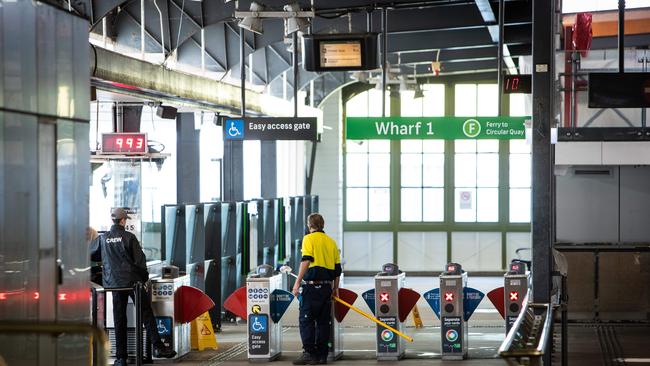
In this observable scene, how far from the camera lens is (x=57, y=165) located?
9.04 m

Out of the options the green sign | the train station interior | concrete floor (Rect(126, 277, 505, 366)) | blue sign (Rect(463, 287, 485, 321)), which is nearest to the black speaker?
the train station interior

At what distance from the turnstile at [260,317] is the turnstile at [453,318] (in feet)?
6.85

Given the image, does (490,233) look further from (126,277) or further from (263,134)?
(126,277)

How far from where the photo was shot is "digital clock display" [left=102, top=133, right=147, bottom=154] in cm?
1795

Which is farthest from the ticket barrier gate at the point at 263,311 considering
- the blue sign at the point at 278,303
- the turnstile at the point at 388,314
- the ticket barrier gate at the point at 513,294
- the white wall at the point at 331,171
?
the white wall at the point at 331,171

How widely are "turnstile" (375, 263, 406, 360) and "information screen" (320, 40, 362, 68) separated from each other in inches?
122

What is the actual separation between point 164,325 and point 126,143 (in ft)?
14.8

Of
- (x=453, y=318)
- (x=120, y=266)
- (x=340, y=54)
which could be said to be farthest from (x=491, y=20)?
(x=120, y=266)

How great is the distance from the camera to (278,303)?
14.4 metres

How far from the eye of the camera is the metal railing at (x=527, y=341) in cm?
648

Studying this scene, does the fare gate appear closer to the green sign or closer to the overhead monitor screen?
the green sign

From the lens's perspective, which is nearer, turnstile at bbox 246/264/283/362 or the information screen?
turnstile at bbox 246/264/283/362

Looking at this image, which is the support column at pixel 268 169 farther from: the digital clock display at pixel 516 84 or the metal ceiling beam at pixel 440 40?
the digital clock display at pixel 516 84

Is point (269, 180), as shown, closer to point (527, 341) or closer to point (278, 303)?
point (278, 303)
